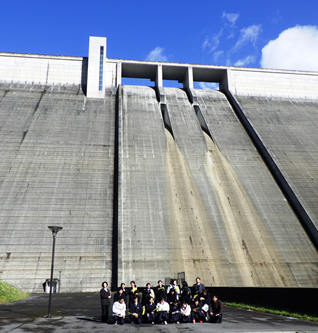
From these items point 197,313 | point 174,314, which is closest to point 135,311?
point 174,314

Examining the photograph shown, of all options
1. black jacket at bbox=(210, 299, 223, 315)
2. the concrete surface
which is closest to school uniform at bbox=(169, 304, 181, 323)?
black jacket at bbox=(210, 299, 223, 315)

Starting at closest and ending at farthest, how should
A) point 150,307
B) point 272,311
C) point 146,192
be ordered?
point 150,307 → point 272,311 → point 146,192

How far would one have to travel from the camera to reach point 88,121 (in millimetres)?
23156

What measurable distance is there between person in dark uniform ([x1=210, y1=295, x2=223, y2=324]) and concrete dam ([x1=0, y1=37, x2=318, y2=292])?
640cm

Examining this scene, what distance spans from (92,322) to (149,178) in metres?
11.8

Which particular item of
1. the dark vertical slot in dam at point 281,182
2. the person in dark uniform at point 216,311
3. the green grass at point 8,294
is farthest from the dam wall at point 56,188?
the dark vertical slot in dam at point 281,182

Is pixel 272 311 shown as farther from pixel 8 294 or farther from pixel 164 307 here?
pixel 8 294

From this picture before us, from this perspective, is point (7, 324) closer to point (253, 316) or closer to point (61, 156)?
point (253, 316)

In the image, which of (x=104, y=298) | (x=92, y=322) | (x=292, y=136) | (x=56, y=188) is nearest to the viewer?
(x=92, y=322)

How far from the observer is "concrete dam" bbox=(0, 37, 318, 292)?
1510 centimetres

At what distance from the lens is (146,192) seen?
18.2 meters

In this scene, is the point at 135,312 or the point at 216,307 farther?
the point at 216,307

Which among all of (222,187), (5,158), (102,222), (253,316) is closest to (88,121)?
(5,158)

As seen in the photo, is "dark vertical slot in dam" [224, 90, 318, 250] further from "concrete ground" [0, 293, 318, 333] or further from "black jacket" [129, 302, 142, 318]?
"black jacket" [129, 302, 142, 318]
